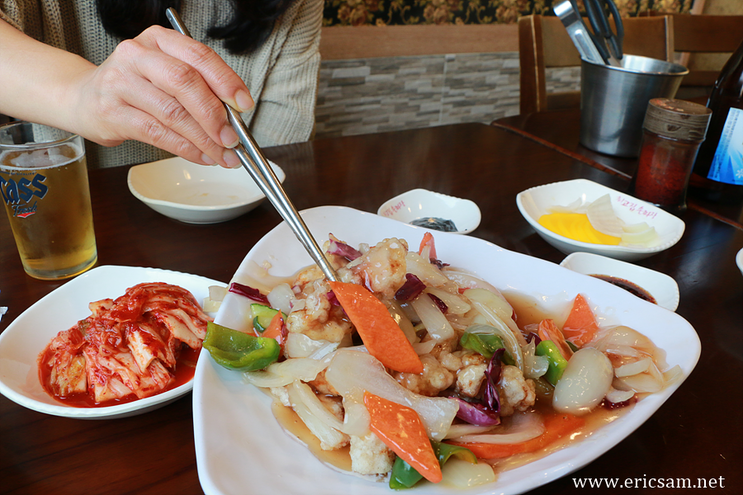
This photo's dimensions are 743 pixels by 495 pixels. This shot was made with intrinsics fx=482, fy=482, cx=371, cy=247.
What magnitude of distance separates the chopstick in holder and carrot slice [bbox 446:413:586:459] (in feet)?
Result: 1.28

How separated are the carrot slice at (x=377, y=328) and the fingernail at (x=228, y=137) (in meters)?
0.40

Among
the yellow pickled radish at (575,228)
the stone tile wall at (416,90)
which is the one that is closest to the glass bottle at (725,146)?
the yellow pickled radish at (575,228)

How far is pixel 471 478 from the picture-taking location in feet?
2.13

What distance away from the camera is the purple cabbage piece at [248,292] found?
94 centimetres

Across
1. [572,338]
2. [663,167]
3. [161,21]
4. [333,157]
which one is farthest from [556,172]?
[161,21]

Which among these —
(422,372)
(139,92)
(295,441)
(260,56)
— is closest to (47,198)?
(139,92)

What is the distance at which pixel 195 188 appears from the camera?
5.17 ft

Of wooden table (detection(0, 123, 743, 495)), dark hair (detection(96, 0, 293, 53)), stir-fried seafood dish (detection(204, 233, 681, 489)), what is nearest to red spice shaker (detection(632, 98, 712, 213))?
wooden table (detection(0, 123, 743, 495))

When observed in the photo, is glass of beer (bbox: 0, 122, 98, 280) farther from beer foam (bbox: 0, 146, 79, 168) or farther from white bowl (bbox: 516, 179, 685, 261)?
white bowl (bbox: 516, 179, 685, 261)

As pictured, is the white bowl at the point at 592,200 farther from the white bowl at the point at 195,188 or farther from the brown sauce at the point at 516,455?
the white bowl at the point at 195,188

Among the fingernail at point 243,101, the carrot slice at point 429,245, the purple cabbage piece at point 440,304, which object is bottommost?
the purple cabbage piece at point 440,304

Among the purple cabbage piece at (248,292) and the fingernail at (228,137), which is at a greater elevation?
the fingernail at (228,137)

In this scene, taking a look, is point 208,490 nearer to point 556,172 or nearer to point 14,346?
point 14,346

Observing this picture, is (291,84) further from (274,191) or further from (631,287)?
(631,287)
